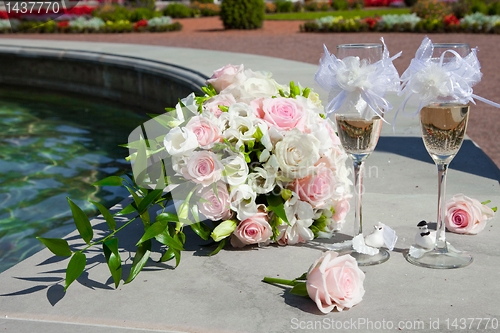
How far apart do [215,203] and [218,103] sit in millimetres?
481

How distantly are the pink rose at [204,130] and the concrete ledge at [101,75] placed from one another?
11.4ft

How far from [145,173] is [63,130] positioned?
4159mm

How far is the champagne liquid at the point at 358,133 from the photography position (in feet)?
5.50

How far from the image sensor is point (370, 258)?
1.88 m

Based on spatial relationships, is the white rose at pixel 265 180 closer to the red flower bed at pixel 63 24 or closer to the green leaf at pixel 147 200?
the green leaf at pixel 147 200

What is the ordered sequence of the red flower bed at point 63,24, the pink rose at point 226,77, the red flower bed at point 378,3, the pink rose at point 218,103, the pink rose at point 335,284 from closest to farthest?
1. the pink rose at point 335,284
2. the pink rose at point 218,103
3. the pink rose at point 226,77
4. the red flower bed at point 63,24
5. the red flower bed at point 378,3

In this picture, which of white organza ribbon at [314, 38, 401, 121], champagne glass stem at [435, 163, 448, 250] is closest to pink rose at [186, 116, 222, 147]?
white organza ribbon at [314, 38, 401, 121]

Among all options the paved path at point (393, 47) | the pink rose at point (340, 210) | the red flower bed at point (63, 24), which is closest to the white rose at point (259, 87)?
the pink rose at point (340, 210)

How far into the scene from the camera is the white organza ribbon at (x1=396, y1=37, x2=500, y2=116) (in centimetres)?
153

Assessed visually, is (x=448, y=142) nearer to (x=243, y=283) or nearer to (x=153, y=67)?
(x=243, y=283)

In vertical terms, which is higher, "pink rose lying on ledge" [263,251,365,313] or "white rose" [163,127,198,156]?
"white rose" [163,127,198,156]

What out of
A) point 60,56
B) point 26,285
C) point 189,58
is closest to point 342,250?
point 26,285

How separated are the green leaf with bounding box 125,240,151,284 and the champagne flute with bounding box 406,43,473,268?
1046 millimetres

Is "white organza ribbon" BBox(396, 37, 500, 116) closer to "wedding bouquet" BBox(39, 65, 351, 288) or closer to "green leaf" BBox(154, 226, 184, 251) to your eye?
"wedding bouquet" BBox(39, 65, 351, 288)
